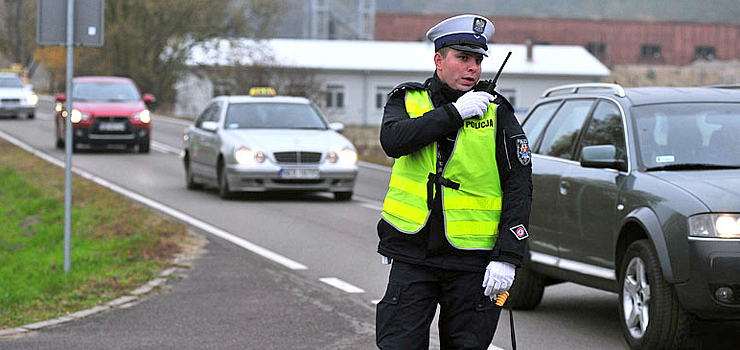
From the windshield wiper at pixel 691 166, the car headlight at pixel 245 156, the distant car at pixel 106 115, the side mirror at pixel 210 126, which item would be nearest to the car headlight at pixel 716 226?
the windshield wiper at pixel 691 166

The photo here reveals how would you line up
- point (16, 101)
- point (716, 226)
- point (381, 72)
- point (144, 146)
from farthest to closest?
point (381, 72) < point (16, 101) < point (144, 146) < point (716, 226)

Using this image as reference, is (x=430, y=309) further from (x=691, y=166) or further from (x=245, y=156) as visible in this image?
(x=245, y=156)

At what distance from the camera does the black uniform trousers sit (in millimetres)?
4594

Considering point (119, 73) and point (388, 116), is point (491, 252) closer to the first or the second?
point (388, 116)

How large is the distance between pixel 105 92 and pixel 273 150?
1258 cm

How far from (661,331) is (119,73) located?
5830cm

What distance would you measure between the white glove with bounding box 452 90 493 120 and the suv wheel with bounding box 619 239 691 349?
9.56ft

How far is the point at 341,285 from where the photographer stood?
1035 centimetres

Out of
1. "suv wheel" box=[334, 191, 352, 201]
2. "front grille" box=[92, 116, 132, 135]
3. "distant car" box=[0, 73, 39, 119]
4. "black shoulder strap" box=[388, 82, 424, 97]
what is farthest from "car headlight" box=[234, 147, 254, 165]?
"distant car" box=[0, 73, 39, 119]

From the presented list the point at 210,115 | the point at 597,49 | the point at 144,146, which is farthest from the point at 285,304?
the point at 597,49

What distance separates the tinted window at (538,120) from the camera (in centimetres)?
976

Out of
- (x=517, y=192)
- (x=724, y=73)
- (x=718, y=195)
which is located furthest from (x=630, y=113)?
(x=724, y=73)

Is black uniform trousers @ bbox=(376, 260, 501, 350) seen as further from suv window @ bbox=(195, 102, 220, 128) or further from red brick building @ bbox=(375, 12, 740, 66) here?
red brick building @ bbox=(375, 12, 740, 66)

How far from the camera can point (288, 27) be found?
12206cm
